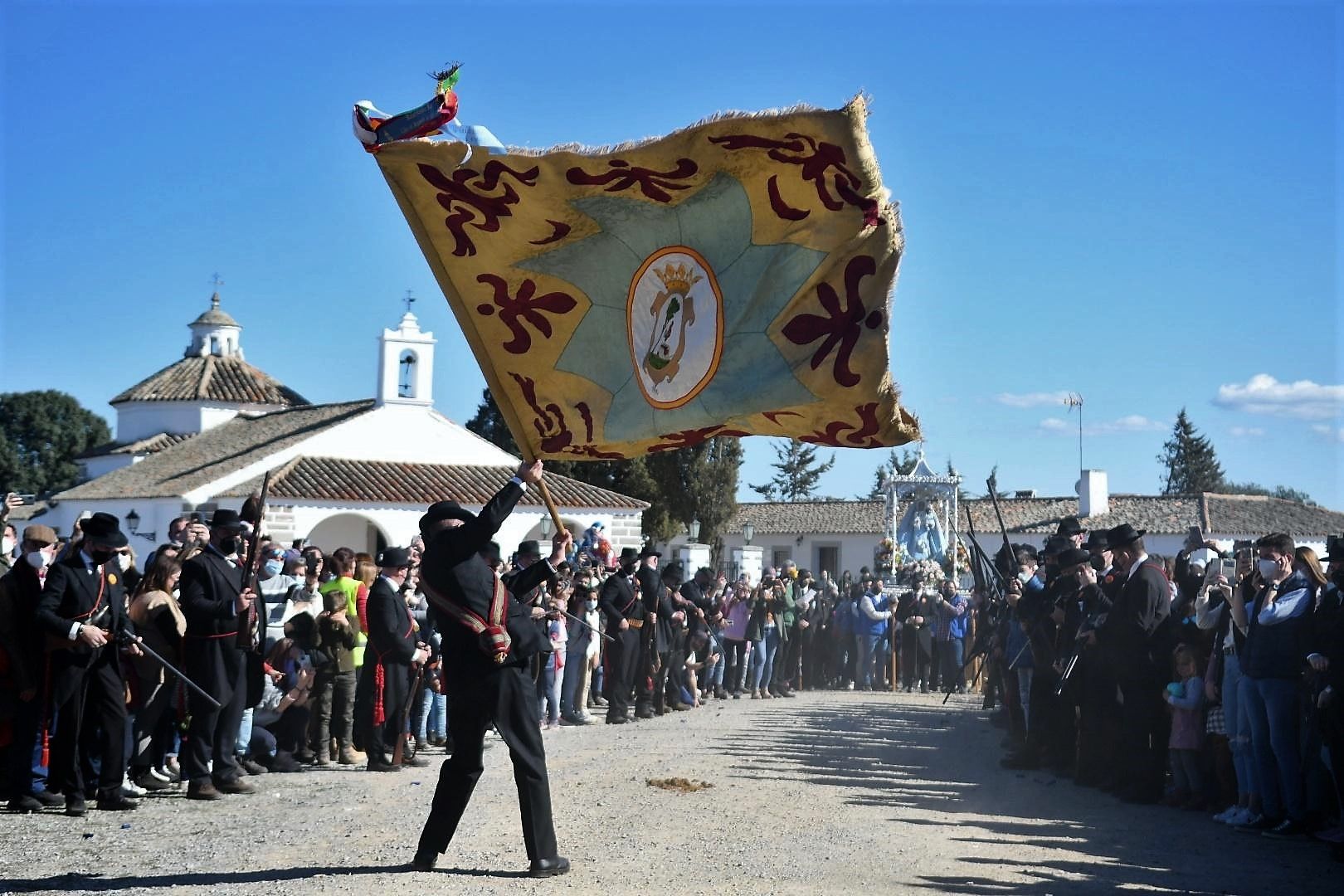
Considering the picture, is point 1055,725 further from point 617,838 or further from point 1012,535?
point 1012,535

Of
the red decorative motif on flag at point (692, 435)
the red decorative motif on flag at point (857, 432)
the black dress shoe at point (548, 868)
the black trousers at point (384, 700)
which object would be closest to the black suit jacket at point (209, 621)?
the black trousers at point (384, 700)

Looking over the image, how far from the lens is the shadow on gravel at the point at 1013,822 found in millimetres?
7254

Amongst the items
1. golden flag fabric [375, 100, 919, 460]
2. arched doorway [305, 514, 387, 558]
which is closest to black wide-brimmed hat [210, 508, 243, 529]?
golden flag fabric [375, 100, 919, 460]

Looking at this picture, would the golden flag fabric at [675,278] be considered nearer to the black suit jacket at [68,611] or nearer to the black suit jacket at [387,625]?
the black suit jacket at [68,611]

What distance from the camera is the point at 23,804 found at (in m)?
8.69

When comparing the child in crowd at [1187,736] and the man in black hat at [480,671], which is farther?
the child in crowd at [1187,736]

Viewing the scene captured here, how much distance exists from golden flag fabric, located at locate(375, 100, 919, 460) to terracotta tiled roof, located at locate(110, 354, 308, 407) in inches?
1973

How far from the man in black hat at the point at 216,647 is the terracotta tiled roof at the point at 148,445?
1770 inches

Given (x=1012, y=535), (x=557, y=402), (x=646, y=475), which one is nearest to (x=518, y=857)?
(x=557, y=402)

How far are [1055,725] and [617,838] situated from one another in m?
5.20

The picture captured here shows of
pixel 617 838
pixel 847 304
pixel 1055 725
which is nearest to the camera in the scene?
pixel 847 304

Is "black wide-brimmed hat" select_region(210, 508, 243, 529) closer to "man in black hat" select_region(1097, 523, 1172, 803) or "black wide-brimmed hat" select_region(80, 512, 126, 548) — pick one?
"black wide-brimmed hat" select_region(80, 512, 126, 548)

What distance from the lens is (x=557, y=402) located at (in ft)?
24.7

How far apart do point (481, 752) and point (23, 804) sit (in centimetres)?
359
